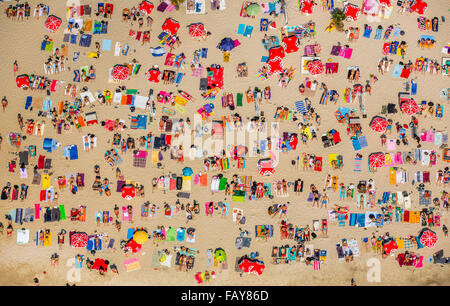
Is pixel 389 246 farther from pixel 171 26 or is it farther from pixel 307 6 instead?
pixel 171 26

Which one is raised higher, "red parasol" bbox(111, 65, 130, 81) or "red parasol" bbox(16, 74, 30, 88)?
"red parasol" bbox(111, 65, 130, 81)

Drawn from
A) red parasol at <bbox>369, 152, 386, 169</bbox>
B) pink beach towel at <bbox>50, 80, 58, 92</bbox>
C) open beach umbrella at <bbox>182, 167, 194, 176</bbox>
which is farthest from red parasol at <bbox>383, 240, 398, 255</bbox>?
pink beach towel at <bbox>50, 80, 58, 92</bbox>

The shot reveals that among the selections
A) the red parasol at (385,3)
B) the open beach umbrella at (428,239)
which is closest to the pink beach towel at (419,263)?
the open beach umbrella at (428,239)

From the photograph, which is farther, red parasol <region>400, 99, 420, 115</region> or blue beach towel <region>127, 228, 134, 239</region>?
blue beach towel <region>127, 228, 134, 239</region>

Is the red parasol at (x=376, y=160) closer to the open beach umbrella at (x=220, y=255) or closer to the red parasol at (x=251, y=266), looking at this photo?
the red parasol at (x=251, y=266)

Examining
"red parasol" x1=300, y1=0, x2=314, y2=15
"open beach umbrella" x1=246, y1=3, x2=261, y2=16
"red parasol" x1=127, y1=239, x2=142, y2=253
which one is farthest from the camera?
"red parasol" x1=300, y1=0, x2=314, y2=15

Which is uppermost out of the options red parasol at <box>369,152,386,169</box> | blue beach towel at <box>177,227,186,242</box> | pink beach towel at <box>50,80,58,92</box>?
pink beach towel at <box>50,80,58,92</box>

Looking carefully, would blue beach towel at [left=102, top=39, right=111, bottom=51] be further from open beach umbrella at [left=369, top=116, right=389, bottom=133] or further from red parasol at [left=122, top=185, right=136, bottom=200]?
open beach umbrella at [left=369, top=116, right=389, bottom=133]
